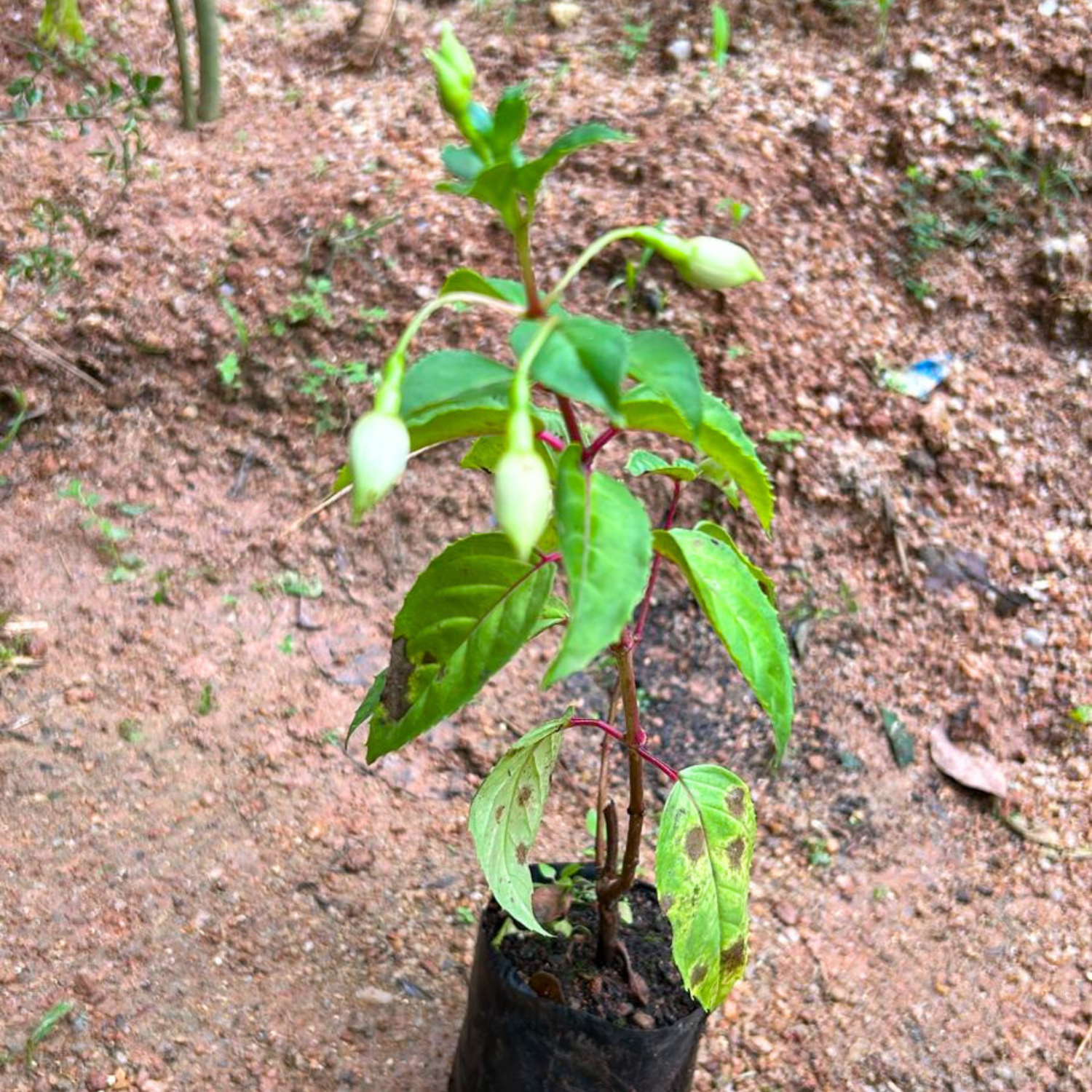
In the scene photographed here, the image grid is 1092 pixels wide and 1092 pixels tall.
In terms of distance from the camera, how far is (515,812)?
1204 millimetres

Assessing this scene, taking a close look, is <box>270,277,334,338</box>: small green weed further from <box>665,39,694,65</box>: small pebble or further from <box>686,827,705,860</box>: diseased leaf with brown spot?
<box>686,827,705,860</box>: diseased leaf with brown spot

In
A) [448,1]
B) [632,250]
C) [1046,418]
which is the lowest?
[1046,418]

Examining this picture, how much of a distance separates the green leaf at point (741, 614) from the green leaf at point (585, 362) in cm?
22

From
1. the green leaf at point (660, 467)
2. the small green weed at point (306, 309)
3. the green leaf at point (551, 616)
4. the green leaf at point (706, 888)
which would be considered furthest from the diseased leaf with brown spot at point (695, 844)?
the small green weed at point (306, 309)

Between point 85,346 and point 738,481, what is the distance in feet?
5.57

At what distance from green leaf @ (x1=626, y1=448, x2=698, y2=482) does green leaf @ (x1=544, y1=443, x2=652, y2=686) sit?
0.23 m

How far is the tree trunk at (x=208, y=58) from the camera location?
8.23 feet

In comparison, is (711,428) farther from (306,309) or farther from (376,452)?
(306,309)

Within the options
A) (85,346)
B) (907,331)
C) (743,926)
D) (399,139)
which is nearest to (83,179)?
(85,346)

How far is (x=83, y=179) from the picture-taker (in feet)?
8.11

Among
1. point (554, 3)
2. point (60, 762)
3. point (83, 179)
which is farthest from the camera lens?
point (554, 3)

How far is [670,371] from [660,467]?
1.03 ft

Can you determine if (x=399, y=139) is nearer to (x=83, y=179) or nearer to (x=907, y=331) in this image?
(x=83, y=179)

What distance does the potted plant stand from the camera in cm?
80
